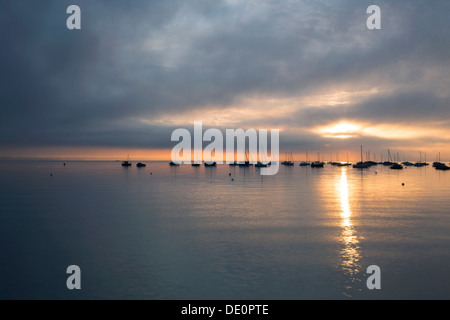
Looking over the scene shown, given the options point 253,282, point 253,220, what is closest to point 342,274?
point 253,282

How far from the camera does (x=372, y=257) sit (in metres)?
19.3

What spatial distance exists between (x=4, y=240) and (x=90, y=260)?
9618 millimetres

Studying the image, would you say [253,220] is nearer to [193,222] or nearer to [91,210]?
[193,222]

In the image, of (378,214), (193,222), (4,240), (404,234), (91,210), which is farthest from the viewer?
(91,210)

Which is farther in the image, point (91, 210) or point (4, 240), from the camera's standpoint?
point (91, 210)

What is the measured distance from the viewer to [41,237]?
24469 millimetres

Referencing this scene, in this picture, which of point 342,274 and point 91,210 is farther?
point 91,210
